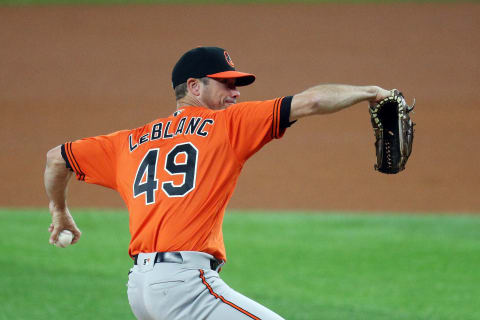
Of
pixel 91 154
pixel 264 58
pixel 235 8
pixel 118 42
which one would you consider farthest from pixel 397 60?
pixel 91 154

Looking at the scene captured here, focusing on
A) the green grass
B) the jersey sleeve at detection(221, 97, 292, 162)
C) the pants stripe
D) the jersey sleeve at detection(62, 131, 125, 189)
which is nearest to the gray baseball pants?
the pants stripe

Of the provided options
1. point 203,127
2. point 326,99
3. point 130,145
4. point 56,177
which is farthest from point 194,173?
point 56,177

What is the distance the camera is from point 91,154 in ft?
11.6

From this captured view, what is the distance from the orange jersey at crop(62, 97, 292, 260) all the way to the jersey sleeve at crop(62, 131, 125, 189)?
0.26 m

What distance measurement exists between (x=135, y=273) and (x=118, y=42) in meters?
17.6

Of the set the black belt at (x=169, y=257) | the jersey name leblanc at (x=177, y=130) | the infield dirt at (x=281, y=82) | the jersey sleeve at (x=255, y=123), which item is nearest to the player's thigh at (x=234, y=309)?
the black belt at (x=169, y=257)

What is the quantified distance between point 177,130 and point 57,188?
2.71 feet

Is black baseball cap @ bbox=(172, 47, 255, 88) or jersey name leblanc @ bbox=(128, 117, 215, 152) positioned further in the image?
black baseball cap @ bbox=(172, 47, 255, 88)

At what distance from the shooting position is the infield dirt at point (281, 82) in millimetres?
13375

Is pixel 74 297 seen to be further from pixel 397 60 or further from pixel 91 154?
pixel 397 60

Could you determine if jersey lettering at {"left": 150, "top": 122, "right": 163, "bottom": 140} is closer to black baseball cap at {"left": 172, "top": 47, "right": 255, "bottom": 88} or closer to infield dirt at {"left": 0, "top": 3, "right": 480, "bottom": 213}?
black baseball cap at {"left": 172, "top": 47, "right": 255, "bottom": 88}

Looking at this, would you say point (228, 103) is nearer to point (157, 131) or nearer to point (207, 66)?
point (207, 66)

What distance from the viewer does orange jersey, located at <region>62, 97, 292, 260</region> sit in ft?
10.1

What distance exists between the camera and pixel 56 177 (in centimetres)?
365
